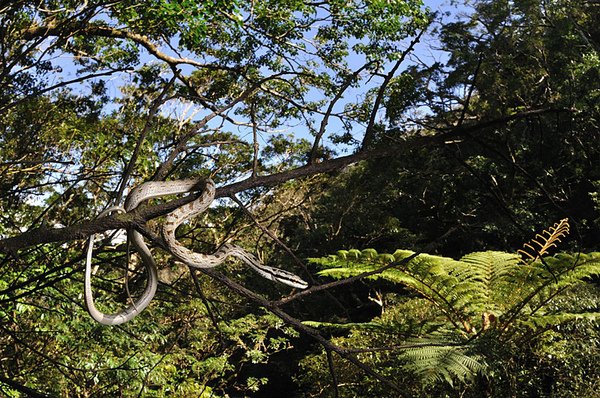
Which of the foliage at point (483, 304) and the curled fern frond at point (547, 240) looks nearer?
the curled fern frond at point (547, 240)

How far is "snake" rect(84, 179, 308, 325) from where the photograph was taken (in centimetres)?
119

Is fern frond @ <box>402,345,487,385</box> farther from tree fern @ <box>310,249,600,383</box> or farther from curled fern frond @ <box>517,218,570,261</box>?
curled fern frond @ <box>517,218,570,261</box>

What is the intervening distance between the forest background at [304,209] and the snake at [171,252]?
0.04 meters


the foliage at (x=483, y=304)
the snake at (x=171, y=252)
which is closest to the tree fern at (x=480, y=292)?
the foliage at (x=483, y=304)

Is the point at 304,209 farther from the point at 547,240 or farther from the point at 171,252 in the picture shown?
the point at 171,252

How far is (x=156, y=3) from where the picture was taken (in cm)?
442

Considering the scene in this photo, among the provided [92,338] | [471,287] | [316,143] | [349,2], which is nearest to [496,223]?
[349,2]

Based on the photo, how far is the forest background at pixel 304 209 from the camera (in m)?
1.58

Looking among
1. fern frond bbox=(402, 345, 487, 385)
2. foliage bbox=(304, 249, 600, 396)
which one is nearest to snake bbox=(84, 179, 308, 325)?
fern frond bbox=(402, 345, 487, 385)

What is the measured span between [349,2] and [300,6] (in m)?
0.69

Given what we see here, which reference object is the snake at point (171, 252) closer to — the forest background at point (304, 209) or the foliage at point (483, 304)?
the forest background at point (304, 209)

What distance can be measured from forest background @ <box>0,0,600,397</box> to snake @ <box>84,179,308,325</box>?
37 millimetres

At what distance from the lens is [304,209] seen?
11852mm

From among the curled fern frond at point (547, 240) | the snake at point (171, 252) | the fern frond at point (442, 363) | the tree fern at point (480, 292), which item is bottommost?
the fern frond at point (442, 363)
